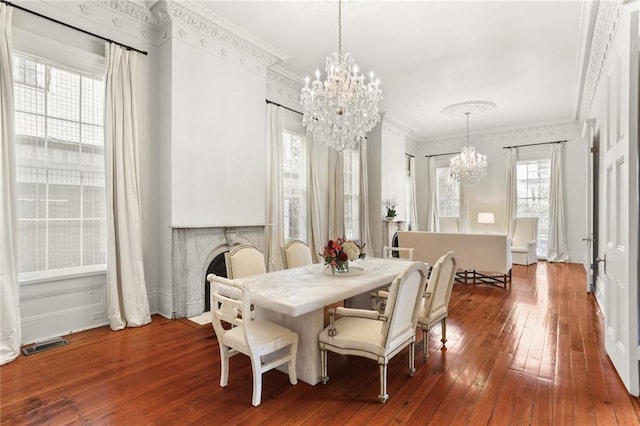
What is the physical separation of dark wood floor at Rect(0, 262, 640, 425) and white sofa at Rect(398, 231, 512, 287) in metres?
2.12

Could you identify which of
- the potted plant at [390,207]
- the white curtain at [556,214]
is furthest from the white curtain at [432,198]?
the white curtain at [556,214]

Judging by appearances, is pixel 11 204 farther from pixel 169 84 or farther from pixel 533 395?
pixel 533 395

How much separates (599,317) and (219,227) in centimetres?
476

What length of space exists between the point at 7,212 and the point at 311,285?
8.74ft

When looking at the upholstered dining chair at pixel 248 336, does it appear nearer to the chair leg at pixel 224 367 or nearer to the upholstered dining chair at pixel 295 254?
the chair leg at pixel 224 367

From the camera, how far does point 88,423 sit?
6.52 feet

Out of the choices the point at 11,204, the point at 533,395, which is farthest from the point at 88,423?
the point at 533,395

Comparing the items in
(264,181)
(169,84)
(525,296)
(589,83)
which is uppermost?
(589,83)

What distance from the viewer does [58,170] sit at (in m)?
3.29

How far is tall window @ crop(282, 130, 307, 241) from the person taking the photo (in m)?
5.88

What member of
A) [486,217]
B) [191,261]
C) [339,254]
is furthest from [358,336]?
[486,217]

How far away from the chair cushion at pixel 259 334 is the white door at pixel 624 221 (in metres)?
2.42

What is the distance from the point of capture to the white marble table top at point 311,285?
2164 mm

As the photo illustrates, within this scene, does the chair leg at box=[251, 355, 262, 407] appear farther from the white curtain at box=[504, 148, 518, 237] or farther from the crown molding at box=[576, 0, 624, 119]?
the white curtain at box=[504, 148, 518, 237]
